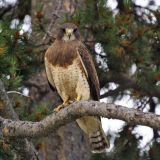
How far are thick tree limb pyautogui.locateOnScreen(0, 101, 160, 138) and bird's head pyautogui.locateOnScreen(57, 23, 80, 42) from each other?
4.94 ft

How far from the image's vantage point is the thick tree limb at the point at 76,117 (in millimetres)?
3703

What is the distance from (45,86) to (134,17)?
1351 millimetres

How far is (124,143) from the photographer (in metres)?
Answer: 6.81

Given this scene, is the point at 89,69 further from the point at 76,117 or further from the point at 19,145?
the point at 76,117

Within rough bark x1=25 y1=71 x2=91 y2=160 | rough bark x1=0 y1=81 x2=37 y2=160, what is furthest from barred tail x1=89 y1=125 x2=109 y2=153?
rough bark x1=25 y1=71 x2=91 y2=160

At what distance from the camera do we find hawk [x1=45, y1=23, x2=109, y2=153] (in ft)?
18.9

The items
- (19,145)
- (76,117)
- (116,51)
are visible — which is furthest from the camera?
(116,51)

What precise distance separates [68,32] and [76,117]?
1666 millimetres

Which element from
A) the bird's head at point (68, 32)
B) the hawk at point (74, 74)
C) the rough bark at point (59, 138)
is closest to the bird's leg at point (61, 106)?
the hawk at point (74, 74)

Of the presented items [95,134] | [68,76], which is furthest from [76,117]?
[95,134]

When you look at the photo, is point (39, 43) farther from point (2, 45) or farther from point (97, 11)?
point (2, 45)

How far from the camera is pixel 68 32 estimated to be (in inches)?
231

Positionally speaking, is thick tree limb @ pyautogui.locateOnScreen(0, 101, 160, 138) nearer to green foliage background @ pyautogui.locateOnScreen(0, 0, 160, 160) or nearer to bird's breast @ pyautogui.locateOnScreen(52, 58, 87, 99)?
green foliage background @ pyautogui.locateOnScreen(0, 0, 160, 160)

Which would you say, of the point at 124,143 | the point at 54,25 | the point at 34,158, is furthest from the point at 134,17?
the point at 34,158
